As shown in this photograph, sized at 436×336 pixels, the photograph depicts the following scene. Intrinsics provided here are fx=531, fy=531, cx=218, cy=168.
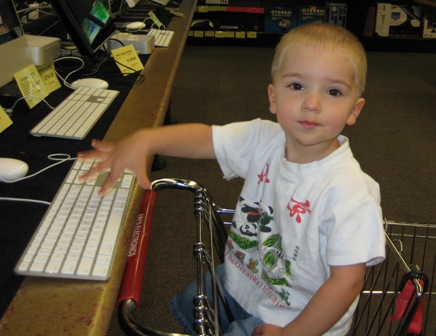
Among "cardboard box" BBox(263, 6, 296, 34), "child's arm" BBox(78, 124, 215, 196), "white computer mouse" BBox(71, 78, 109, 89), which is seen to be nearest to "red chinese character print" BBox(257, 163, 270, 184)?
"child's arm" BBox(78, 124, 215, 196)

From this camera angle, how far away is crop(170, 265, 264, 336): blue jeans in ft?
3.23

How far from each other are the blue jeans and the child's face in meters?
0.36

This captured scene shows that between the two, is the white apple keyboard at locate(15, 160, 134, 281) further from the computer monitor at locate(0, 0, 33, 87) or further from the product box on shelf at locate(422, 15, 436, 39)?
the product box on shelf at locate(422, 15, 436, 39)

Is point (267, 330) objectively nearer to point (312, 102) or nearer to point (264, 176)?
point (264, 176)

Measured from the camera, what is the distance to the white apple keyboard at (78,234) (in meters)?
0.74

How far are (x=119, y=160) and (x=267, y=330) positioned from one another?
15.9 inches

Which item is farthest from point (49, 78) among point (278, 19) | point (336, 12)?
point (336, 12)

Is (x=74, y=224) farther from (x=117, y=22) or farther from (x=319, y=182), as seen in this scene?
(x=117, y=22)

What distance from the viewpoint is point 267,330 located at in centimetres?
95

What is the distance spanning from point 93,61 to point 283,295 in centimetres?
126

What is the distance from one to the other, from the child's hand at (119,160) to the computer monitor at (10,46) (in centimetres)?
62

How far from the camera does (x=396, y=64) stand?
514 centimetres

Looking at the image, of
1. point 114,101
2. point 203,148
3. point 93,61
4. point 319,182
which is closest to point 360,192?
point 319,182

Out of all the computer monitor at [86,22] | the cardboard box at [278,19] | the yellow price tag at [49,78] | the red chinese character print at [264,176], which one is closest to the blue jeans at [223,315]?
the red chinese character print at [264,176]
